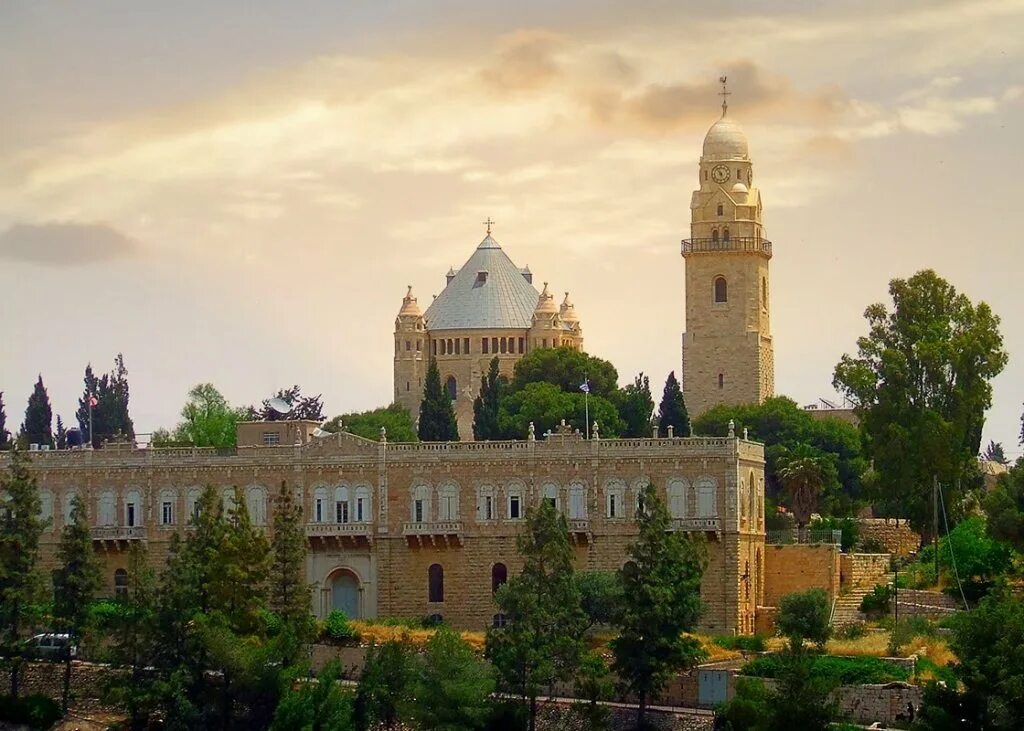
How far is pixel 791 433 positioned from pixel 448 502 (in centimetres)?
3129

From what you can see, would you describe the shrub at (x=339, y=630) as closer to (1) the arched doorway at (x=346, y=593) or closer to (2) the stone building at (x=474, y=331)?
(1) the arched doorway at (x=346, y=593)

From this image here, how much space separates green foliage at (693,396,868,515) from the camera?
12862 cm

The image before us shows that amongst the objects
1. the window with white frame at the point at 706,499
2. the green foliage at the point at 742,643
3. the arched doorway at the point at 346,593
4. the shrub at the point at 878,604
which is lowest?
the green foliage at the point at 742,643

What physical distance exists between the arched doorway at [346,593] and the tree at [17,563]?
1120 cm

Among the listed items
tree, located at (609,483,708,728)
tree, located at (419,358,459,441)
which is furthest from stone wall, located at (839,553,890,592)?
tree, located at (419,358,459,441)

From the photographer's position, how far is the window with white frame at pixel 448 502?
107 m

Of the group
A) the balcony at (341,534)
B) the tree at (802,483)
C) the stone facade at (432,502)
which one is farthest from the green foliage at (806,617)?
the tree at (802,483)

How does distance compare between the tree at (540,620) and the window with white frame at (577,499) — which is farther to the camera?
the window with white frame at (577,499)

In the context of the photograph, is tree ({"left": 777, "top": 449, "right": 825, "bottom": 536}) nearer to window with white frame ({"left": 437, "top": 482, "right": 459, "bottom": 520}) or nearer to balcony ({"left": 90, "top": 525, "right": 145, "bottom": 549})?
window with white frame ({"left": 437, "top": 482, "right": 459, "bottom": 520})

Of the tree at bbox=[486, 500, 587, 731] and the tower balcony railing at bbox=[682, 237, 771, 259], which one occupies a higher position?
the tower balcony railing at bbox=[682, 237, 771, 259]

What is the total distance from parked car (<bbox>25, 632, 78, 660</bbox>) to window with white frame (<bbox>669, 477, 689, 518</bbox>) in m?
20.6

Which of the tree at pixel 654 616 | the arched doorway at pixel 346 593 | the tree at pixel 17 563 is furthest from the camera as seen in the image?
the arched doorway at pixel 346 593

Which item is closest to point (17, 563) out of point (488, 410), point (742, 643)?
point (742, 643)

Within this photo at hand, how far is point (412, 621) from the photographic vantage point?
104125 millimetres
